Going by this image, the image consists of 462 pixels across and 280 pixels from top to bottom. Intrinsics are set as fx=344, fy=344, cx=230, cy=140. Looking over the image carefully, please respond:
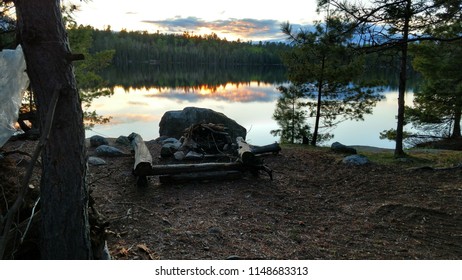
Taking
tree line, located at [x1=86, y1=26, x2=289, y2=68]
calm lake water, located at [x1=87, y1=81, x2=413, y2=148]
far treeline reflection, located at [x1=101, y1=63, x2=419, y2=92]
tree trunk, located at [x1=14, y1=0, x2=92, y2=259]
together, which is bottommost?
calm lake water, located at [x1=87, y1=81, x2=413, y2=148]

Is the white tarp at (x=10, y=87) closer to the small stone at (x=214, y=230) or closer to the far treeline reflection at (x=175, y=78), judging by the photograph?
the small stone at (x=214, y=230)

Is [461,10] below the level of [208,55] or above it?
below

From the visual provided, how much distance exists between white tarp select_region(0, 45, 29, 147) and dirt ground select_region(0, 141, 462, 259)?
2.32 feet

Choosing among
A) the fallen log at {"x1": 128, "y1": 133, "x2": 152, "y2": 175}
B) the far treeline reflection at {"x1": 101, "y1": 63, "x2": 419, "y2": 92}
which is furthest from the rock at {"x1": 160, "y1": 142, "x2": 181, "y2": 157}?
the far treeline reflection at {"x1": 101, "y1": 63, "x2": 419, "y2": 92}

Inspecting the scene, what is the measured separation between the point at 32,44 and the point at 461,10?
10124 mm

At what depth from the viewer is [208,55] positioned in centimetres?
13450

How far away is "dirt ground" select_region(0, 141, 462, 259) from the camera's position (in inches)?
180

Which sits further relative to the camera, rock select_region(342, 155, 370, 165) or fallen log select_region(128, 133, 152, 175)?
rock select_region(342, 155, 370, 165)

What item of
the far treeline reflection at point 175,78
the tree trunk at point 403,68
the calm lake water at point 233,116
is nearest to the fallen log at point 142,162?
the tree trunk at point 403,68

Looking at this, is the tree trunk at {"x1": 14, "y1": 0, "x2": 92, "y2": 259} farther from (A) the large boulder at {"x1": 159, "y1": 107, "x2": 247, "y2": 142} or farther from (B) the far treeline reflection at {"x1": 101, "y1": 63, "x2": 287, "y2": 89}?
(B) the far treeline reflection at {"x1": 101, "y1": 63, "x2": 287, "y2": 89}

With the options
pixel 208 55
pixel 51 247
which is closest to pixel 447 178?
pixel 51 247

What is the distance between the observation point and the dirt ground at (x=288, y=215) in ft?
15.0

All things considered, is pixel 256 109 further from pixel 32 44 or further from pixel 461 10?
pixel 32 44

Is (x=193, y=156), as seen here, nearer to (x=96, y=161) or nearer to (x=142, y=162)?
(x=96, y=161)
